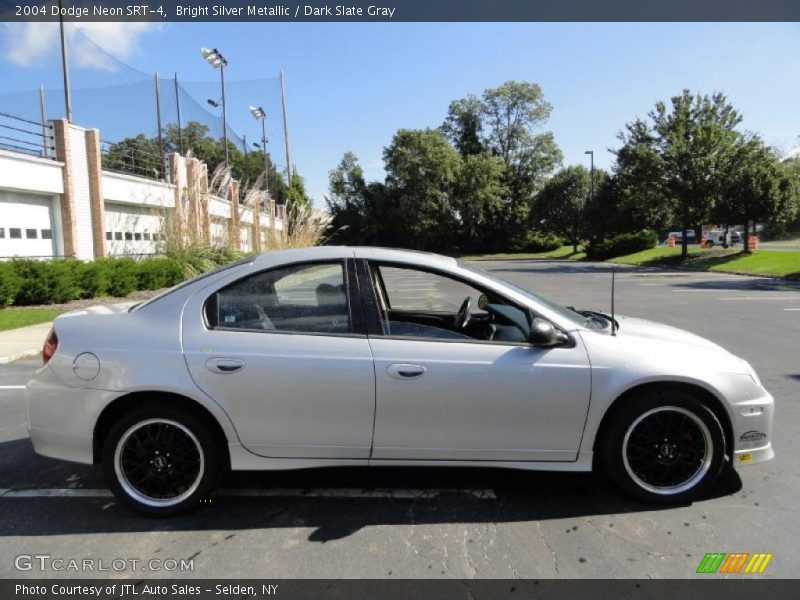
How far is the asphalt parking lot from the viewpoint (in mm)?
2895

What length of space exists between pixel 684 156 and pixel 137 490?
33.9 m

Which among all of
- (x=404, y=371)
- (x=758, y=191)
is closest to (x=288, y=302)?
(x=404, y=371)

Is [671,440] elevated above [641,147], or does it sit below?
below

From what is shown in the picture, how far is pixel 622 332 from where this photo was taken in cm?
370

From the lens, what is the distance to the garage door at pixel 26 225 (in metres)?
14.7

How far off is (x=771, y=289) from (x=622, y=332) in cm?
1835

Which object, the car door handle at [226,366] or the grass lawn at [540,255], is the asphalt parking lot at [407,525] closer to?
the car door handle at [226,366]

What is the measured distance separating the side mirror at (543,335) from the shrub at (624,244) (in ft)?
139

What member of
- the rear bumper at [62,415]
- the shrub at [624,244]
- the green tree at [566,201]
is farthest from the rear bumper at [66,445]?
the green tree at [566,201]

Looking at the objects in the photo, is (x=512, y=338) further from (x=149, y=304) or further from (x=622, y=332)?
(x=149, y=304)

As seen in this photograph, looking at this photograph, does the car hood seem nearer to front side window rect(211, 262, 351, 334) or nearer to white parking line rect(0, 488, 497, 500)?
white parking line rect(0, 488, 497, 500)

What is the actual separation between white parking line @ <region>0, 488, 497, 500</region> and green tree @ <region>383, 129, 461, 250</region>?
5529 centimetres
